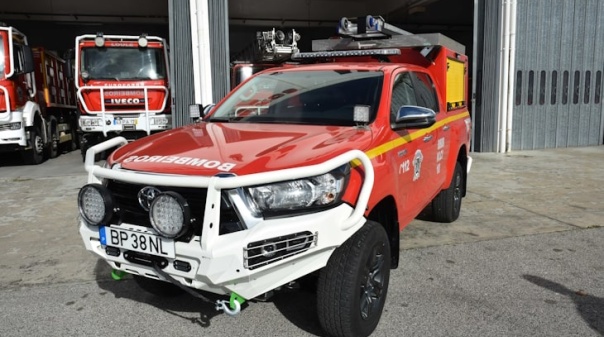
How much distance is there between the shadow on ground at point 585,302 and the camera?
3.23 m

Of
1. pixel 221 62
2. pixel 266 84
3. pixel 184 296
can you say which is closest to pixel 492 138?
pixel 221 62

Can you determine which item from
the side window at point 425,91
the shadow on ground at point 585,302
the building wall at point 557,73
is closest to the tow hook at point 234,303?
the shadow on ground at point 585,302

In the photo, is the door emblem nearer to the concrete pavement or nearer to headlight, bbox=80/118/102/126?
the concrete pavement

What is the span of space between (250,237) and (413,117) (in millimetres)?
1540

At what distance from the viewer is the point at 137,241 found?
2709 millimetres

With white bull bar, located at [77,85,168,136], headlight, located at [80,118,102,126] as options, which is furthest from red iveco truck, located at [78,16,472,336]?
headlight, located at [80,118,102,126]

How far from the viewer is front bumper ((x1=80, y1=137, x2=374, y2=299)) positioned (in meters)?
2.44

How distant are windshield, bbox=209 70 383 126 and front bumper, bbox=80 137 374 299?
3.24 feet

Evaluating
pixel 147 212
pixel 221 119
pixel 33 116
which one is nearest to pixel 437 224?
pixel 221 119

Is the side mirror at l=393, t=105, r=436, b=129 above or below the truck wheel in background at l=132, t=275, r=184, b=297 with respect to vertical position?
above

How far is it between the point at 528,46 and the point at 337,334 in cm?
1173

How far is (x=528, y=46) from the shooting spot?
1233cm

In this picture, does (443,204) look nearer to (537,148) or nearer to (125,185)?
(125,185)

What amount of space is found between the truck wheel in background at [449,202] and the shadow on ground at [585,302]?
1463mm
